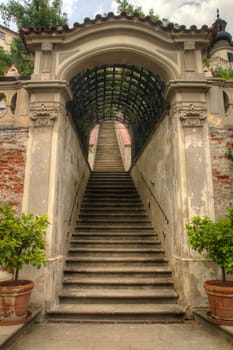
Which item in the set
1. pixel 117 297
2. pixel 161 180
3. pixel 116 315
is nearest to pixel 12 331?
pixel 116 315

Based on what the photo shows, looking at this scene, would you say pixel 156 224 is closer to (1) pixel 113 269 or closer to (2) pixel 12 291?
(1) pixel 113 269

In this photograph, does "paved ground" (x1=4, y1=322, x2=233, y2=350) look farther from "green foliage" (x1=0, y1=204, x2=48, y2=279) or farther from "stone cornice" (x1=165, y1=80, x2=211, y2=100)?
"stone cornice" (x1=165, y1=80, x2=211, y2=100)

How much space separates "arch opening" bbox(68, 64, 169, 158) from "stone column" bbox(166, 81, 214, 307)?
57 centimetres

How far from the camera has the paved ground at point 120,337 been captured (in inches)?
128

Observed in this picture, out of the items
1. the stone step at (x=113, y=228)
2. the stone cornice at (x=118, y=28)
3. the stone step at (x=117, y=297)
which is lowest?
the stone step at (x=117, y=297)

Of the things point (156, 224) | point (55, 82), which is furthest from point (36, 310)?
point (55, 82)

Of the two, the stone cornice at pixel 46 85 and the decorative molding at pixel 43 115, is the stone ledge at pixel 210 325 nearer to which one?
the decorative molding at pixel 43 115

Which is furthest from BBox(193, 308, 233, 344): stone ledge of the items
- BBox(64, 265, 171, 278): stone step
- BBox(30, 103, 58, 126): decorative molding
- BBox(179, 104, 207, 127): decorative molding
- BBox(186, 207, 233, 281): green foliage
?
BBox(30, 103, 58, 126): decorative molding

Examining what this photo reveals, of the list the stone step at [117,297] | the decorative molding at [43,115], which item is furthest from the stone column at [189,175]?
the decorative molding at [43,115]

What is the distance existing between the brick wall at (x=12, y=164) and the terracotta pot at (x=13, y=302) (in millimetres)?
1460

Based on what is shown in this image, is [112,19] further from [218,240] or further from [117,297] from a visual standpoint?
[117,297]

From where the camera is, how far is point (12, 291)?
357 centimetres

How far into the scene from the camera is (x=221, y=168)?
193 inches

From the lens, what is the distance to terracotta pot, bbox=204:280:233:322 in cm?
354
